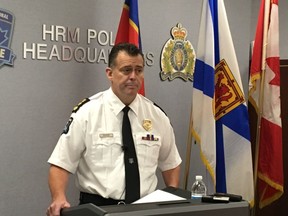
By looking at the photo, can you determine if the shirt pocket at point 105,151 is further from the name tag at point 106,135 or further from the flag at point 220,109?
the flag at point 220,109

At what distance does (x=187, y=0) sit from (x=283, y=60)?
108 cm

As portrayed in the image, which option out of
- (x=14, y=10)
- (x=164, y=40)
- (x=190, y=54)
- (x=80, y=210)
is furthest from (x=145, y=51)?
(x=80, y=210)

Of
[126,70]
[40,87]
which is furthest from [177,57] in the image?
[126,70]

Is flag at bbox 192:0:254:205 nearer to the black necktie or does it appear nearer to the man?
the man

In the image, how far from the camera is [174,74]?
319 cm

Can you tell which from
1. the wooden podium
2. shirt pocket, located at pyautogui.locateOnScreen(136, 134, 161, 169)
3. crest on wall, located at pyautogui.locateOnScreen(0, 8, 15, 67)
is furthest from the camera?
crest on wall, located at pyautogui.locateOnScreen(0, 8, 15, 67)

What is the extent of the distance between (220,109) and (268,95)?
44 centimetres

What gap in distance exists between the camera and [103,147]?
6.28ft

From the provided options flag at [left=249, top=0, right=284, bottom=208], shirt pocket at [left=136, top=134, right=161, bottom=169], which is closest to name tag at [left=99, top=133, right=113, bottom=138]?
shirt pocket at [left=136, top=134, right=161, bottom=169]

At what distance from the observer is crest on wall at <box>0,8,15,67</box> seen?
7.79 feet

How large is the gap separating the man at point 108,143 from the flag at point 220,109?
0.67 metres

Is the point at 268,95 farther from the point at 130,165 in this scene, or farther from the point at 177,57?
the point at 130,165

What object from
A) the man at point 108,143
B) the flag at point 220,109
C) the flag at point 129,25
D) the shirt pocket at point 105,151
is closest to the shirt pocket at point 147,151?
the man at point 108,143

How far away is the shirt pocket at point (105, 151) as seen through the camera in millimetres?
1911
